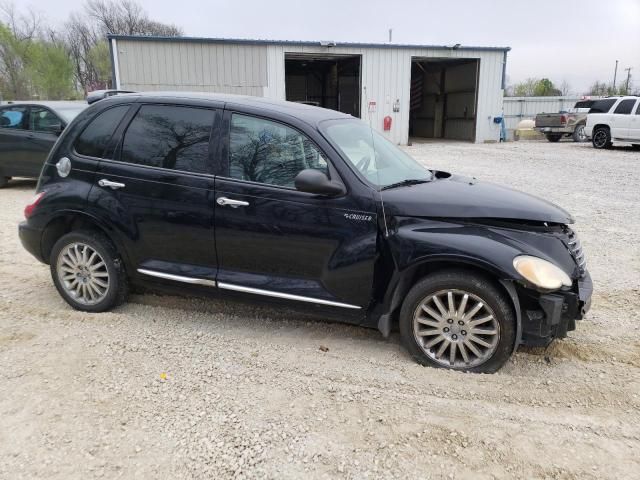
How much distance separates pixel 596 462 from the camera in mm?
2576

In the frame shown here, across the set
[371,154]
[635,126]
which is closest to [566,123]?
[635,126]

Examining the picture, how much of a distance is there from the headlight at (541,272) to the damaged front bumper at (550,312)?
0.09 m

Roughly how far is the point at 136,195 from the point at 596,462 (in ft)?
11.6

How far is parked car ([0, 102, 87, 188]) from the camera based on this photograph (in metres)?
9.61

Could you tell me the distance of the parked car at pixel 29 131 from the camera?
961 centimetres

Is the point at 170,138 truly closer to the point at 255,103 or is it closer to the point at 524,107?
the point at 255,103

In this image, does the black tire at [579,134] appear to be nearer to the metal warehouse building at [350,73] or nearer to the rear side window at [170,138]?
the metal warehouse building at [350,73]

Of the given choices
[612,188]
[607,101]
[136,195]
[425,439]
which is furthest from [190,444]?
[607,101]

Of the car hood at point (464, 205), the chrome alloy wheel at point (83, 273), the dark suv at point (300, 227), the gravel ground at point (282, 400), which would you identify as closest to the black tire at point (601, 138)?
the gravel ground at point (282, 400)

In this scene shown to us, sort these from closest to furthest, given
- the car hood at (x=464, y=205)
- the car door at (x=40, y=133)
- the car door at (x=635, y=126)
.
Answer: the car hood at (x=464, y=205) < the car door at (x=40, y=133) < the car door at (x=635, y=126)

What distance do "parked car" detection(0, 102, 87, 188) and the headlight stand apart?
906cm

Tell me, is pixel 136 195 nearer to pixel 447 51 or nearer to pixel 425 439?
pixel 425 439

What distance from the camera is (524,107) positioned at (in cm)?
3012

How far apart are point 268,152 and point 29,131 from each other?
8044 millimetres
